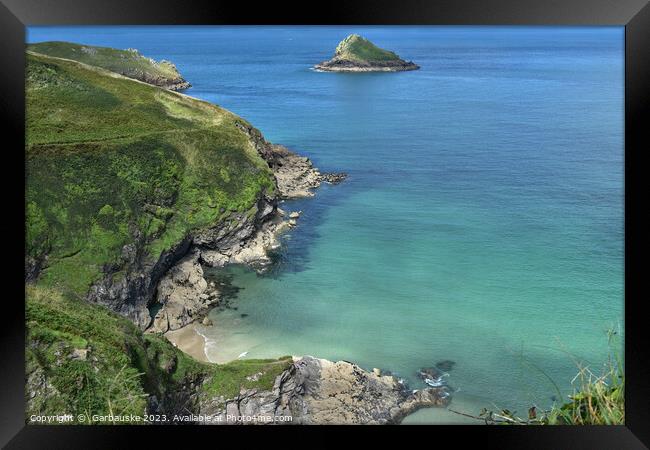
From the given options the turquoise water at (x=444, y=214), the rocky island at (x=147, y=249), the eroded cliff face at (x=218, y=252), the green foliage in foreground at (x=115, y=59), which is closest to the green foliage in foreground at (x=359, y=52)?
the turquoise water at (x=444, y=214)

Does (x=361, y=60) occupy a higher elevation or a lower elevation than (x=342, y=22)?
higher

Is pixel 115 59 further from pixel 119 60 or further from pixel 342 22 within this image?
pixel 342 22

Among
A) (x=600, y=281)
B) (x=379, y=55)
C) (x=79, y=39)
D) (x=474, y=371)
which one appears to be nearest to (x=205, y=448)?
(x=474, y=371)

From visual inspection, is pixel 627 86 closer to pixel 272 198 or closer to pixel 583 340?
pixel 583 340

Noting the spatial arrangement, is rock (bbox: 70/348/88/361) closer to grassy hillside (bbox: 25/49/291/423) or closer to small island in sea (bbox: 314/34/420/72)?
grassy hillside (bbox: 25/49/291/423)

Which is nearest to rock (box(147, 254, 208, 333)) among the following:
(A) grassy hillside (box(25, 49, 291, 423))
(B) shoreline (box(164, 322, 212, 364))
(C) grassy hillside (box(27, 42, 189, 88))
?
(B) shoreline (box(164, 322, 212, 364))

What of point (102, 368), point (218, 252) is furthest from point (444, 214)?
point (102, 368)

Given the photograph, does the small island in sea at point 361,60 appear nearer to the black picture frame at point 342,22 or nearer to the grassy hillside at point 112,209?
the grassy hillside at point 112,209
